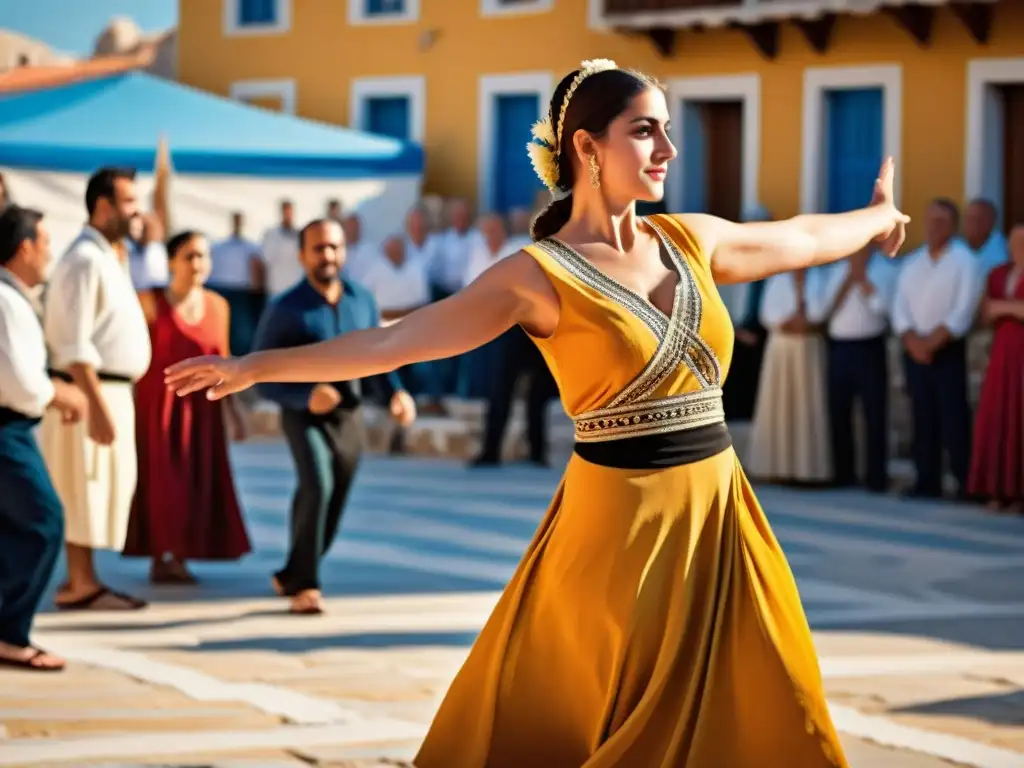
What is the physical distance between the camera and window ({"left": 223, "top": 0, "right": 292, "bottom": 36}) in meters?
29.8

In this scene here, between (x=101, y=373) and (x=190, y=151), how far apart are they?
11.6 meters

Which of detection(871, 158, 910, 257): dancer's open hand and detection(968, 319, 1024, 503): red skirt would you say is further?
detection(968, 319, 1024, 503): red skirt

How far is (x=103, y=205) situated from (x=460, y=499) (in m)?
6.03

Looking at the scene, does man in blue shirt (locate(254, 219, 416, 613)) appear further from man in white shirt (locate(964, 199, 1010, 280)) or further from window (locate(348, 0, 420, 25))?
window (locate(348, 0, 420, 25))

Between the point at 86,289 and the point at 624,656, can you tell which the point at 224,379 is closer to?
the point at 624,656

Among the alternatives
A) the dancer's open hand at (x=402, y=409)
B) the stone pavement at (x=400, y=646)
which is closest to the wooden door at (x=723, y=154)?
the stone pavement at (x=400, y=646)

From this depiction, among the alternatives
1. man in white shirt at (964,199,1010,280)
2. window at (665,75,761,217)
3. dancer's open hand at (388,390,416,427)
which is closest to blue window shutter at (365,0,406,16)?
window at (665,75,761,217)

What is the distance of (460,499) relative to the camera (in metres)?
15.8

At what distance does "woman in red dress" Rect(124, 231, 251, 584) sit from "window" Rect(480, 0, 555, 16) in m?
Result: 15.6

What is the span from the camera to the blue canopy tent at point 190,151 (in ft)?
68.2

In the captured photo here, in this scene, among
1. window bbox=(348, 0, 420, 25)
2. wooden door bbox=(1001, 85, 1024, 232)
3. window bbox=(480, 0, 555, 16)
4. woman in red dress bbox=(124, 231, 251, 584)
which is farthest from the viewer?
window bbox=(348, 0, 420, 25)

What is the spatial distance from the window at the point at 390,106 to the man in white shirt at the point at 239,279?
510 cm

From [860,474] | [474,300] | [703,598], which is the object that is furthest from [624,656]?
[860,474]

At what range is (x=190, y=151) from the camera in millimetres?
21516
